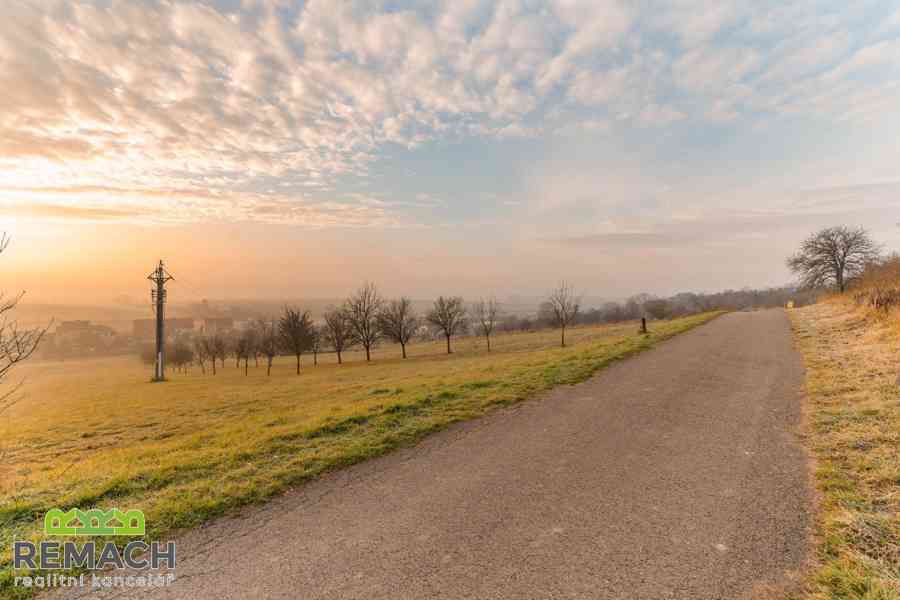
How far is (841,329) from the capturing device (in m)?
16.8

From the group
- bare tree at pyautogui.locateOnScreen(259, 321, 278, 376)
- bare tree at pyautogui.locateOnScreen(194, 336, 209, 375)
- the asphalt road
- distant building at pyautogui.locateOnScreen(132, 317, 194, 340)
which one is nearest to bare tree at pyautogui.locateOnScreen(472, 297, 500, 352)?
bare tree at pyautogui.locateOnScreen(259, 321, 278, 376)

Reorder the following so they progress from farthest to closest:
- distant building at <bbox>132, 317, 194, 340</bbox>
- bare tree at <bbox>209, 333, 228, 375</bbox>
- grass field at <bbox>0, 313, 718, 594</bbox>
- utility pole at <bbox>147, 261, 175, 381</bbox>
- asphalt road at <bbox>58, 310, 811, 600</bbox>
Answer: distant building at <bbox>132, 317, 194, 340</bbox>, bare tree at <bbox>209, 333, 228, 375</bbox>, utility pole at <bbox>147, 261, 175, 381</bbox>, grass field at <bbox>0, 313, 718, 594</bbox>, asphalt road at <bbox>58, 310, 811, 600</bbox>

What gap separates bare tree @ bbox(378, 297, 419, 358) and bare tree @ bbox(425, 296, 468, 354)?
9.65 ft

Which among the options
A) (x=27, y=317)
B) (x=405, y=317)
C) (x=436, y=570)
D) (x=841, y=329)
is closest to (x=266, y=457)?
(x=436, y=570)

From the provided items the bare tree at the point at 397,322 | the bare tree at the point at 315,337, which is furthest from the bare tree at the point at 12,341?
the bare tree at the point at 397,322

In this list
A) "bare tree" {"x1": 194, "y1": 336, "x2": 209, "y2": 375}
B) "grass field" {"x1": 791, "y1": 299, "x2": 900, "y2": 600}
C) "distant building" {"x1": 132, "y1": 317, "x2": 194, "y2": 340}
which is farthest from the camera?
"distant building" {"x1": 132, "y1": 317, "x2": 194, "y2": 340}

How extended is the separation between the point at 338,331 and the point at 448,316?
15104 millimetres

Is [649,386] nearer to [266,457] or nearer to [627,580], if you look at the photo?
[627,580]

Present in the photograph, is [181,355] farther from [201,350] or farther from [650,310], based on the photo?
[650,310]

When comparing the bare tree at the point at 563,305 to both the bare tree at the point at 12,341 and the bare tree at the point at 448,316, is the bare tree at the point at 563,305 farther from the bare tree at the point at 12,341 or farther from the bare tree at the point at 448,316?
the bare tree at the point at 12,341

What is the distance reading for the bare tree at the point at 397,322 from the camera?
53.6 meters

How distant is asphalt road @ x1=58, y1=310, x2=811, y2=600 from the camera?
2.92m
